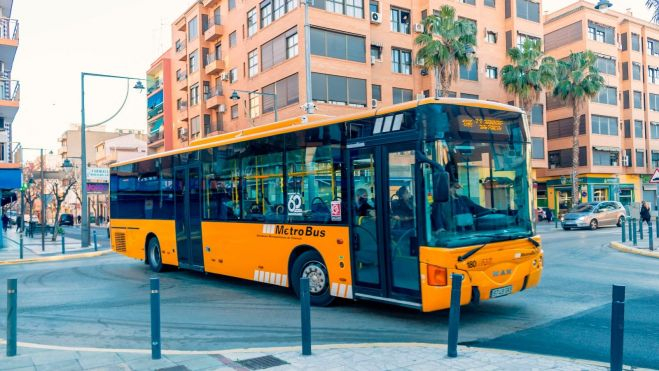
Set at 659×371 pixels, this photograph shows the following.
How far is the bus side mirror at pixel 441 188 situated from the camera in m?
6.98

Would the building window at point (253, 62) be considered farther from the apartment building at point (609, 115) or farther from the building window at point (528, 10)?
the apartment building at point (609, 115)

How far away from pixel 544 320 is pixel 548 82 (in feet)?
121

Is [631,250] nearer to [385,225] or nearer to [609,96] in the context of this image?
[385,225]

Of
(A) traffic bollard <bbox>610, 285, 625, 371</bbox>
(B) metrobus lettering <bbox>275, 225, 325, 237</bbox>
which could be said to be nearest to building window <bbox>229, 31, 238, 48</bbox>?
(B) metrobus lettering <bbox>275, 225, 325, 237</bbox>

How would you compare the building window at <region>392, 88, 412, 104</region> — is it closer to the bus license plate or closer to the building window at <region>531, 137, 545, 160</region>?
the building window at <region>531, 137, 545, 160</region>

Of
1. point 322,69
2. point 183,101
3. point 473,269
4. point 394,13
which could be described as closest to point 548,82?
point 394,13

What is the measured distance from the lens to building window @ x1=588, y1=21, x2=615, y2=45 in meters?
51.7

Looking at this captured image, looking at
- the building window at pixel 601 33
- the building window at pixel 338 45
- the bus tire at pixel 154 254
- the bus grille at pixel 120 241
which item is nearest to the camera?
the bus tire at pixel 154 254

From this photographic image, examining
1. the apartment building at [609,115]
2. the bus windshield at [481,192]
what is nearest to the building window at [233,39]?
the apartment building at [609,115]

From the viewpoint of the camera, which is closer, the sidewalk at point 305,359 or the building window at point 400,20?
the sidewalk at point 305,359

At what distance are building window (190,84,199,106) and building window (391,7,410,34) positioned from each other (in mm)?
20731

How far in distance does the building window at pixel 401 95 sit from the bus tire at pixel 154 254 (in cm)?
2683

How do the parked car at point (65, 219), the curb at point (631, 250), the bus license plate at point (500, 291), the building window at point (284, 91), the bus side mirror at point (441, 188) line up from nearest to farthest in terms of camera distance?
the bus side mirror at point (441, 188) < the bus license plate at point (500, 291) < the curb at point (631, 250) < the building window at point (284, 91) < the parked car at point (65, 219)

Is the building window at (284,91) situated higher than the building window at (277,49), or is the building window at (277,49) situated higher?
the building window at (277,49)
